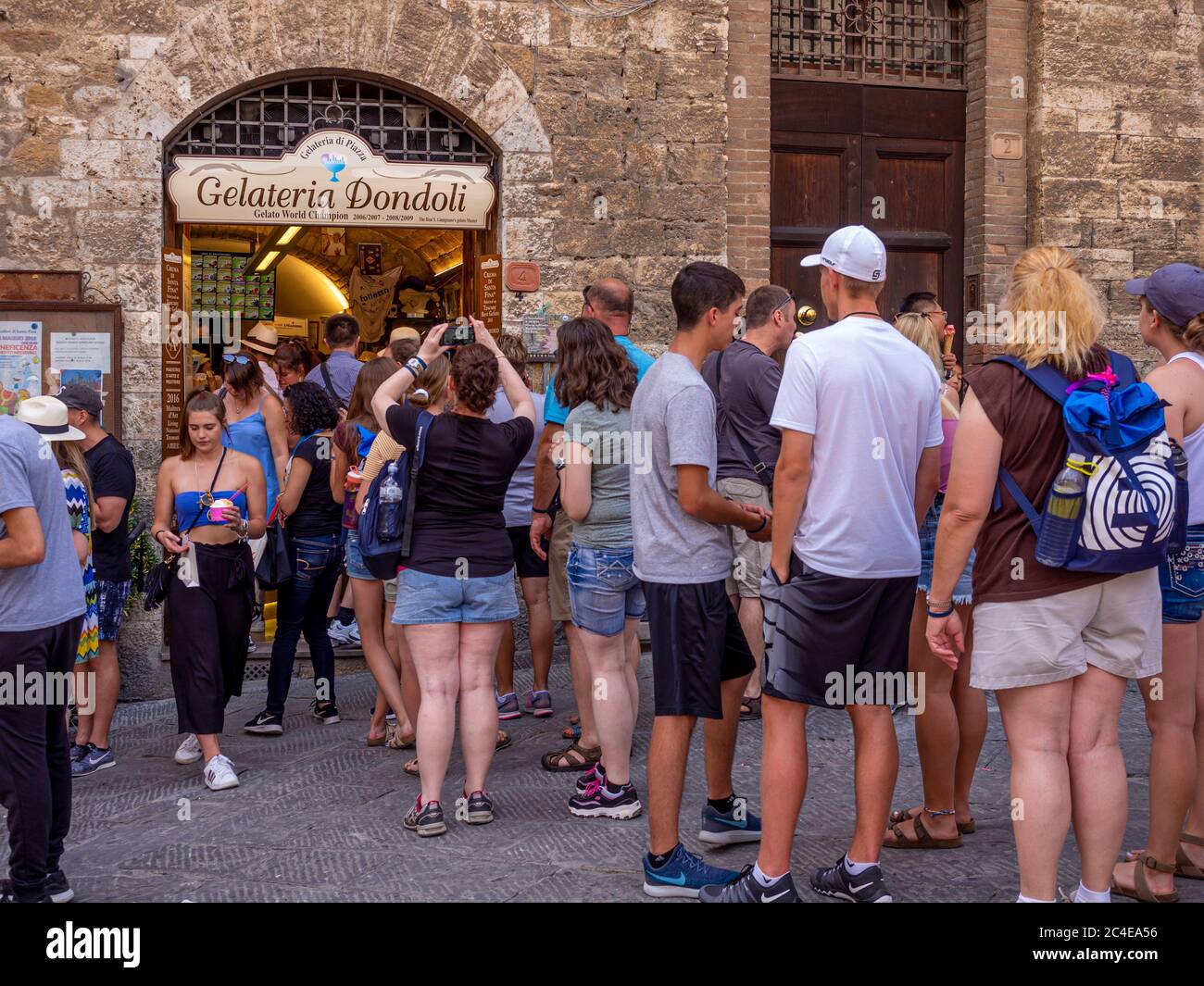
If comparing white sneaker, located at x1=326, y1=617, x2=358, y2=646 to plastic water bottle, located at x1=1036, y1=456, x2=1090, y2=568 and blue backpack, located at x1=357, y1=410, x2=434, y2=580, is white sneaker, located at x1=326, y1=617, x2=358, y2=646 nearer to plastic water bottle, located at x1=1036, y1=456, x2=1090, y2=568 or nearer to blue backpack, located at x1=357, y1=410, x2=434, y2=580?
blue backpack, located at x1=357, y1=410, x2=434, y2=580

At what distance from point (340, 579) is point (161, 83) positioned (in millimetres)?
3398

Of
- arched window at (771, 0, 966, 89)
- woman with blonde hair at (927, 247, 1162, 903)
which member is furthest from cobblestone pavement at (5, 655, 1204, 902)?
arched window at (771, 0, 966, 89)

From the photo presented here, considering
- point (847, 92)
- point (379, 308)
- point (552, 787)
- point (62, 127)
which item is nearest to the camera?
point (552, 787)

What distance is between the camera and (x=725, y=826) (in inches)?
205

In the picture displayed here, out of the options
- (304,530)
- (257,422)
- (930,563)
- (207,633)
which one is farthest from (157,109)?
(930,563)

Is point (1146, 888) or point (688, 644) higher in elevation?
point (688, 644)

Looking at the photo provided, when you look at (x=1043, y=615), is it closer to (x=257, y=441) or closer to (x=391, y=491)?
(x=391, y=491)

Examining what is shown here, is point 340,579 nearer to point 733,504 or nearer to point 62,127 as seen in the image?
point 62,127

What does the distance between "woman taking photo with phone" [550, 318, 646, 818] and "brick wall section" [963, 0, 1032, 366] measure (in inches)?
210

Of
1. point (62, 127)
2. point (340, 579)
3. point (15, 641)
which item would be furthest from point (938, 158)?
point (15, 641)

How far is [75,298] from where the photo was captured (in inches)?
336

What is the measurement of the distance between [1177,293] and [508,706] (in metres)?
4.26

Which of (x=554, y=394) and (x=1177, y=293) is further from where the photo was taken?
(x=554, y=394)

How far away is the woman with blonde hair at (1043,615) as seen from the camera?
3945 mm
